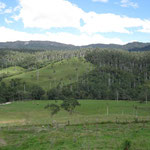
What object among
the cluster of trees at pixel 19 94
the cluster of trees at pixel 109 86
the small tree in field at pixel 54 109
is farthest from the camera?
the cluster of trees at pixel 109 86

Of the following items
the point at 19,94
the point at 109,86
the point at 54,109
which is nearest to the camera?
the point at 54,109

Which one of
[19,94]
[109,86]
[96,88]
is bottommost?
[19,94]

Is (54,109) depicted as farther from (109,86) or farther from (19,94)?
(109,86)

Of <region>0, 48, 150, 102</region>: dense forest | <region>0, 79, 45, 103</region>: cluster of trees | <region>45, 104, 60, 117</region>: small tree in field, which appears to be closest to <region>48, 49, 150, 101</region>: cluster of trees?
<region>0, 48, 150, 102</region>: dense forest

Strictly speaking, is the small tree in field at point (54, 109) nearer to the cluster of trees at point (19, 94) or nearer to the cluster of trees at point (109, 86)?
the cluster of trees at point (109, 86)

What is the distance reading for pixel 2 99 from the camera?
13500 cm

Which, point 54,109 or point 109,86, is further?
point 109,86

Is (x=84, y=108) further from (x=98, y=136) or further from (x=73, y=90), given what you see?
(x=98, y=136)

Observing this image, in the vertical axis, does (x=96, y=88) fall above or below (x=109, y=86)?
below

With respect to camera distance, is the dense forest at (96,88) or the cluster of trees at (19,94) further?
the dense forest at (96,88)

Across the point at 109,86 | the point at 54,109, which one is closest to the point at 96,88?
the point at 109,86

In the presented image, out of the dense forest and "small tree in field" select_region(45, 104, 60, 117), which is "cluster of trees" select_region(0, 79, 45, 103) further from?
"small tree in field" select_region(45, 104, 60, 117)

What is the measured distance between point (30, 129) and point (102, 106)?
68980 mm

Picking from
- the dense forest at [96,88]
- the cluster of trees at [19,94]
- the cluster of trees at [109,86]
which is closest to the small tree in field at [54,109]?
the dense forest at [96,88]
